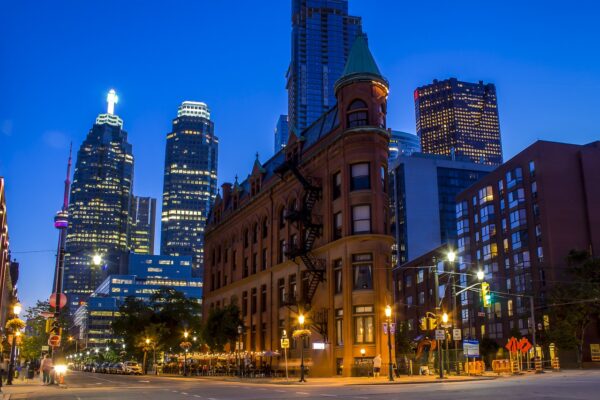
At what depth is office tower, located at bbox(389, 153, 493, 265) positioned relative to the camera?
18212 cm

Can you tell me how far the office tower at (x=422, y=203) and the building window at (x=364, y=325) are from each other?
432ft

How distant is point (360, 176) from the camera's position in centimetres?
5400

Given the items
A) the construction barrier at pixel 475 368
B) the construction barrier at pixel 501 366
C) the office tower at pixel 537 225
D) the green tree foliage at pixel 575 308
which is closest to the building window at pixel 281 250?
the construction barrier at pixel 475 368

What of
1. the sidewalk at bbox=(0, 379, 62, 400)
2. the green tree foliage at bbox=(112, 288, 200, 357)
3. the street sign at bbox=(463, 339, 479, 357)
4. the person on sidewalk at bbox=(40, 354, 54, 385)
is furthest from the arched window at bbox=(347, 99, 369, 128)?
the green tree foliage at bbox=(112, 288, 200, 357)

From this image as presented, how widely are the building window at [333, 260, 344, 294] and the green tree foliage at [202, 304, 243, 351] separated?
1855 centimetres

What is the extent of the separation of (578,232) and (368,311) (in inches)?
2193

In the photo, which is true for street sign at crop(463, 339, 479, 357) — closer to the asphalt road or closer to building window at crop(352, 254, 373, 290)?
building window at crop(352, 254, 373, 290)

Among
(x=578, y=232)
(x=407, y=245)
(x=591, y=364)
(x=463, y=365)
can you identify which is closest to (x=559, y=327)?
(x=591, y=364)

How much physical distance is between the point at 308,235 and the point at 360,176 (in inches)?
324

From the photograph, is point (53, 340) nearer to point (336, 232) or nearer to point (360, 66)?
point (336, 232)

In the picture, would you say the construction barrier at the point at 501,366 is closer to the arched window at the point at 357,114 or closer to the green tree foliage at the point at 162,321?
the arched window at the point at 357,114

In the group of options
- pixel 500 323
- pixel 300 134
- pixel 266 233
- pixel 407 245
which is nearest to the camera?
pixel 300 134

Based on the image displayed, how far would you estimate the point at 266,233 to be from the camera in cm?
7125

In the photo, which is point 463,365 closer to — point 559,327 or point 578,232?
point 559,327
